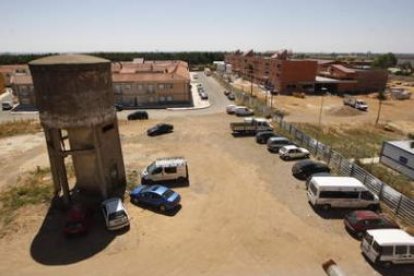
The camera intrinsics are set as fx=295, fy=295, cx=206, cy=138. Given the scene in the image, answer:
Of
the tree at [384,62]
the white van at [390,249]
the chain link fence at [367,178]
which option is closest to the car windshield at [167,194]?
the white van at [390,249]

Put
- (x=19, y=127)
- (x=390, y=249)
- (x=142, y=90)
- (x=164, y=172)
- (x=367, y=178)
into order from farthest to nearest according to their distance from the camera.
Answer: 1. (x=142, y=90)
2. (x=19, y=127)
3. (x=164, y=172)
4. (x=367, y=178)
5. (x=390, y=249)

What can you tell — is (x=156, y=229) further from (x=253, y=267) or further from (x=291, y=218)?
(x=291, y=218)

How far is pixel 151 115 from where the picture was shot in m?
52.0

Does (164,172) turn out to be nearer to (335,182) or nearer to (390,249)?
(335,182)

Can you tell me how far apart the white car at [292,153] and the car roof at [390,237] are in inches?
557

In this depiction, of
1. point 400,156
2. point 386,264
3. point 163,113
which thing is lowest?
point 386,264

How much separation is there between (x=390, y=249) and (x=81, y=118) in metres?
20.6

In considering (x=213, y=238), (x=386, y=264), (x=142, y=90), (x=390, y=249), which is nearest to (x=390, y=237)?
(x=390, y=249)

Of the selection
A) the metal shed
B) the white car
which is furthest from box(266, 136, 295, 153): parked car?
the metal shed

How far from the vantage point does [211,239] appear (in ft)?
59.9

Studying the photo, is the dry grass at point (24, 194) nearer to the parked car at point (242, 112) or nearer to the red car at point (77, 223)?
the red car at point (77, 223)

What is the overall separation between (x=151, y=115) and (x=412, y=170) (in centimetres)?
3846

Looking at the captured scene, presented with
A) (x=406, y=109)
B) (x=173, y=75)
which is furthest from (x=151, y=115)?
(x=406, y=109)

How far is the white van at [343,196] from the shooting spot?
2100 cm
